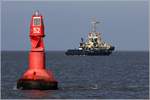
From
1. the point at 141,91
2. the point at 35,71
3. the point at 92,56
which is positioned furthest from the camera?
the point at 92,56

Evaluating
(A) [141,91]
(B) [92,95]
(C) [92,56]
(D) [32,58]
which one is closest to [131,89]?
(A) [141,91]

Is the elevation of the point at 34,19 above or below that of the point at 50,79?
above

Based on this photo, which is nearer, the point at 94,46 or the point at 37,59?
the point at 37,59

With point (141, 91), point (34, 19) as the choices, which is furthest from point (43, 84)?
point (141, 91)

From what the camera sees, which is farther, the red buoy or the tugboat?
the tugboat

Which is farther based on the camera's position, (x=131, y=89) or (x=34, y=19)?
(x=131, y=89)

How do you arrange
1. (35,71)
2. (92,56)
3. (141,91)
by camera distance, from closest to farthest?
(35,71)
(141,91)
(92,56)

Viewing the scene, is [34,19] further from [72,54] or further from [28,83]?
[72,54]

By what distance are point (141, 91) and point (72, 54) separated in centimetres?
13905

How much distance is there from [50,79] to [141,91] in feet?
25.4

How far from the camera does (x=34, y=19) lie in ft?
151

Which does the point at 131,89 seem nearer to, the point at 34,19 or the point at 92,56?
the point at 34,19

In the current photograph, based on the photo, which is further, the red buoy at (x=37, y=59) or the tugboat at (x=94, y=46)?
the tugboat at (x=94, y=46)

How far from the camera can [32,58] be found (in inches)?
1795
